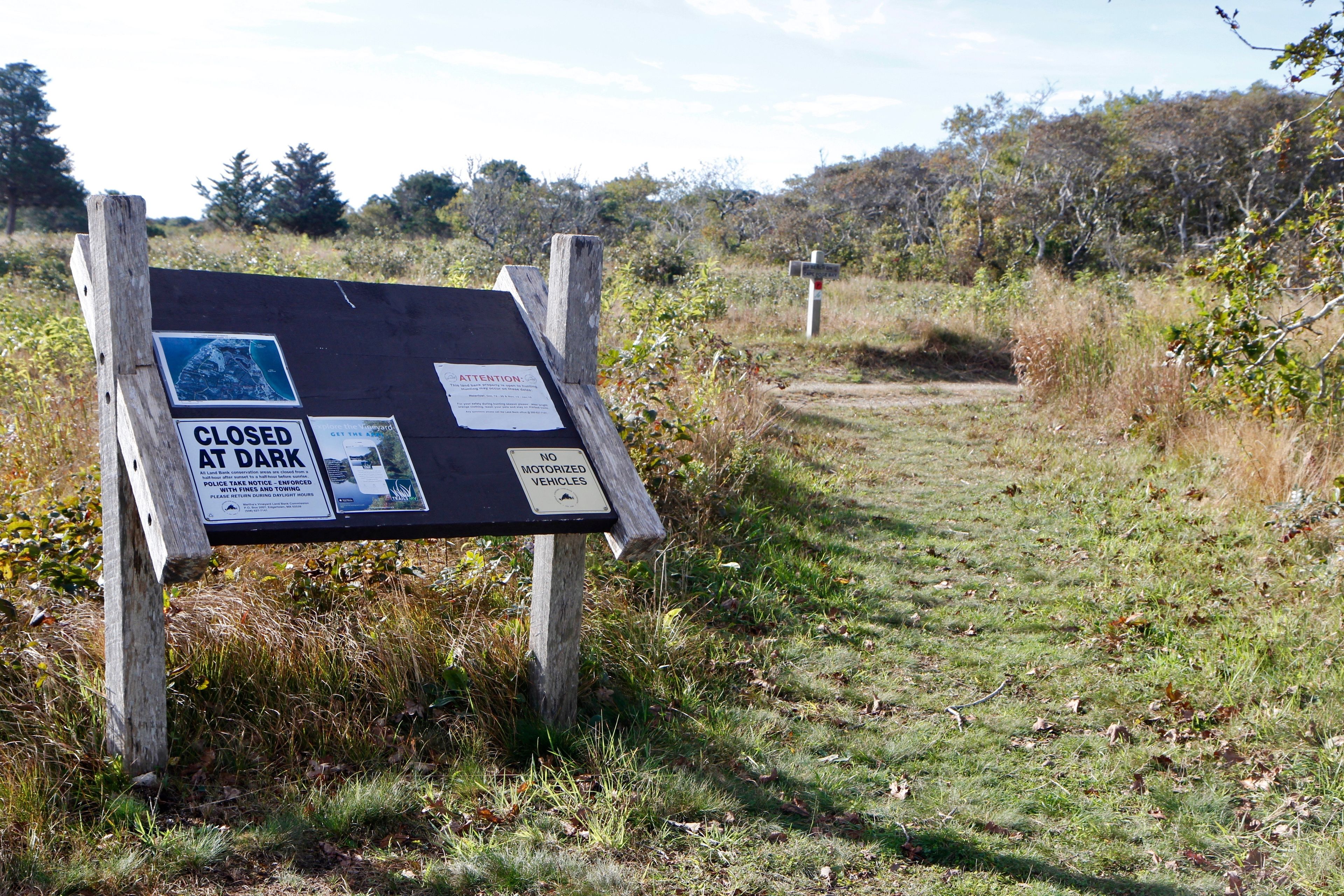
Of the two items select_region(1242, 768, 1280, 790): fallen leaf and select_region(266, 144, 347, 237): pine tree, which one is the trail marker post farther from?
select_region(266, 144, 347, 237): pine tree

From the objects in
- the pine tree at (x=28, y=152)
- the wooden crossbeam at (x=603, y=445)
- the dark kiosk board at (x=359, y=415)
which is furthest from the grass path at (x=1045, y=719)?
the pine tree at (x=28, y=152)

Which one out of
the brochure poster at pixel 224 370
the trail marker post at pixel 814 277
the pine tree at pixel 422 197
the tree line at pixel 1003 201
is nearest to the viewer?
the brochure poster at pixel 224 370

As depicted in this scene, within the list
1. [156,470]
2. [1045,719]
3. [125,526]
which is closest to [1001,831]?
[1045,719]

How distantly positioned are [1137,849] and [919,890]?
820 mm

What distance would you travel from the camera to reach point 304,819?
2.90m

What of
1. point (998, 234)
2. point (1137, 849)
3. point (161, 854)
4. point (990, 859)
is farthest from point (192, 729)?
point (998, 234)

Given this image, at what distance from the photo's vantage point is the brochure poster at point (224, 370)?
2.65 meters

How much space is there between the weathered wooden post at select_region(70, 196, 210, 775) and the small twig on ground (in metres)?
2.96

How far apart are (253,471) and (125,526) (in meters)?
0.51

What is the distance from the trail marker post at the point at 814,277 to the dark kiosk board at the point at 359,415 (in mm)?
11708

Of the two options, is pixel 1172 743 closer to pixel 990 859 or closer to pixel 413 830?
pixel 990 859

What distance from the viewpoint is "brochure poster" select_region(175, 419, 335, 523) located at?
2.51 meters

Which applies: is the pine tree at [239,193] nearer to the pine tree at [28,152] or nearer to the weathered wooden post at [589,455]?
the pine tree at [28,152]

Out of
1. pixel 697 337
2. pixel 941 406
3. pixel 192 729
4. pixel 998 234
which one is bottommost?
pixel 192 729
